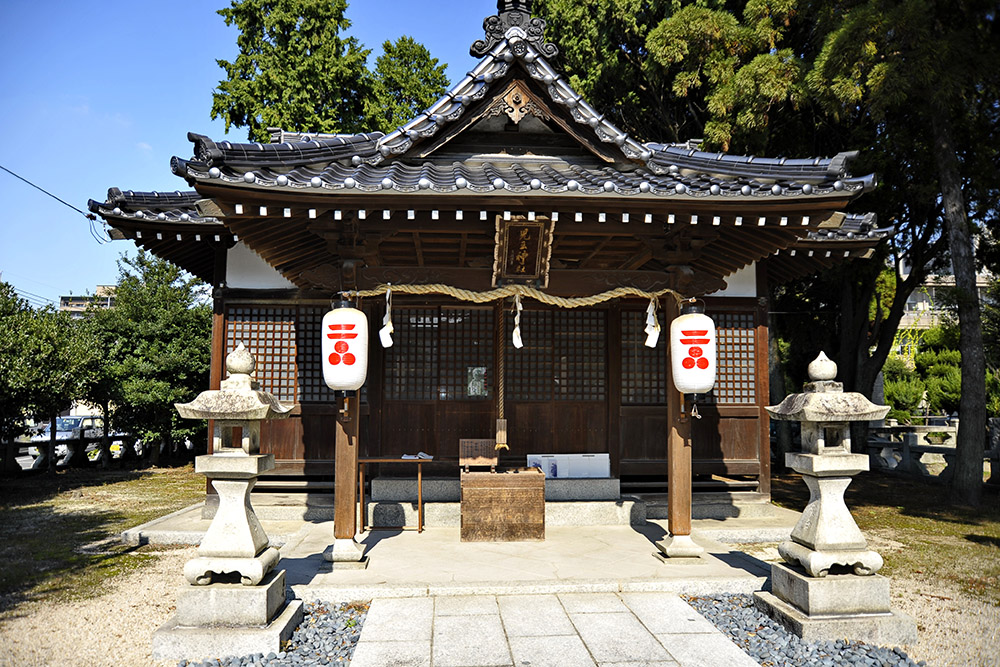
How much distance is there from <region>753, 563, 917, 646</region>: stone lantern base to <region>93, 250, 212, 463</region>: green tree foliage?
15.5m

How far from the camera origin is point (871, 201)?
13.3 metres

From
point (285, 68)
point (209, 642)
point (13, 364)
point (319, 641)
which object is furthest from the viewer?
point (285, 68)

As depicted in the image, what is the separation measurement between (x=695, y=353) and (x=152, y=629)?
19.6 ft

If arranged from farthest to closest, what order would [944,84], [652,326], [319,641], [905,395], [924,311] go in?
[924,311], [905,395], [944,84], [652,326], [319,641]

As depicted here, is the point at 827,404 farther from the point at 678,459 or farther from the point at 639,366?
the point at 639,366

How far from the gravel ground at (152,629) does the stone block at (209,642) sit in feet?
0.30

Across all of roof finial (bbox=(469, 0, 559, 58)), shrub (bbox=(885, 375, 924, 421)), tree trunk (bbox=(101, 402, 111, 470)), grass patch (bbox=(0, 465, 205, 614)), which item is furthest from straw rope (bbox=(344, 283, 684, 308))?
shrub (bbox=(885, 375, 924, 421))

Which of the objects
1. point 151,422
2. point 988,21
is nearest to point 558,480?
point 988,21

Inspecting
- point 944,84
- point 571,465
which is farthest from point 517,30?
point 944,84

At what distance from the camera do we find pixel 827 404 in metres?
5.43

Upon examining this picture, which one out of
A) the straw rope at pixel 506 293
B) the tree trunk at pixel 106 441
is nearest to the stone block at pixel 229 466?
the straw rope at pixel 506 293

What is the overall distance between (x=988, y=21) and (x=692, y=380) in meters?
9.83

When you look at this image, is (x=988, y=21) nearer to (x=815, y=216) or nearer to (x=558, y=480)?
(x=815, y=216)

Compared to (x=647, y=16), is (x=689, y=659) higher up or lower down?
lower down
